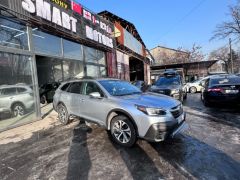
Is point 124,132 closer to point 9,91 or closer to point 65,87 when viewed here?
point 65,87

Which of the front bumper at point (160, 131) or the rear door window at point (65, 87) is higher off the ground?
the rear door window at point (65, 87)

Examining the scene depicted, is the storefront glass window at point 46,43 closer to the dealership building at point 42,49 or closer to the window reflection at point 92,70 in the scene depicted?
the dealership building at point 42,49

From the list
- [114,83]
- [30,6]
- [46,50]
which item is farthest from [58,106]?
[30,6]

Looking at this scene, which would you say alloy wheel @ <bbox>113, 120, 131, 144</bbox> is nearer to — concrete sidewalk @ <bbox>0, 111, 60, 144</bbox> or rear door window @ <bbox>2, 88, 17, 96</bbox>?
concrete sidewalk @ <bbox>0, 111, 60, 144</bbox>

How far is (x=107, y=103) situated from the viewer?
570 centimetres

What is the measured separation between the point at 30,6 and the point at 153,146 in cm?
738

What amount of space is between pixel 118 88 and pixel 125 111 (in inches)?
54.8

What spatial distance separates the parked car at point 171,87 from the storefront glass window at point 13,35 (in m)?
6.63

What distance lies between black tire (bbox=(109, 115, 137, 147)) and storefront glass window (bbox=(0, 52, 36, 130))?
439cm

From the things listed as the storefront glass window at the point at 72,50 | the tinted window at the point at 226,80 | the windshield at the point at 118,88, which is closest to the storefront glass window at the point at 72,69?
the storefront glass window at the point at 72,50

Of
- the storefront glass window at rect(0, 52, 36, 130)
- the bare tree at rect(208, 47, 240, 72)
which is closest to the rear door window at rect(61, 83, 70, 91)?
the storefront glass window at rect(0, 52, 36, 130)

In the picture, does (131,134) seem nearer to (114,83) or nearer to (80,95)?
(114,83)

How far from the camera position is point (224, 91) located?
9766 mm

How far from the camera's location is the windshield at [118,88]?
241 inches
